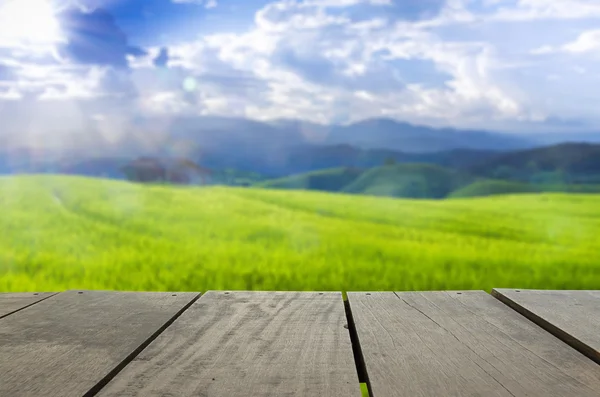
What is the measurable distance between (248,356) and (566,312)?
754mm

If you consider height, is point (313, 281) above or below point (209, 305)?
below

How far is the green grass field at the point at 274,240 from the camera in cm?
420

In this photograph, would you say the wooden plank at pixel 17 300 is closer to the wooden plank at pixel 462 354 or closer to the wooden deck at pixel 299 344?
the wooden deck at pixel 299 344

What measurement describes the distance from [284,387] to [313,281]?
3.27 metres

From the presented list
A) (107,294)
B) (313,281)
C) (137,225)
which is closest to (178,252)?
(137,225)

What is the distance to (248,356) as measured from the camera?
94 cm

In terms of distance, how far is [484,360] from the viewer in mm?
926

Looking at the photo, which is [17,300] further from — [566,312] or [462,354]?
[566,312]

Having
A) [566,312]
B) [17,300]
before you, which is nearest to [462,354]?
[566,312]

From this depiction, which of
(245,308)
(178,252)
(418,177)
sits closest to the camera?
(245,308)

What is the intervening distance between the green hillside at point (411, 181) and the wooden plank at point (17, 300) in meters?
5.18

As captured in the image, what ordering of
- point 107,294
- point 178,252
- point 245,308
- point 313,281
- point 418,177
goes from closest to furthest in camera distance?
point 245,308 < point 107,294 < point 313,281 < point 178,252 < point 418,177

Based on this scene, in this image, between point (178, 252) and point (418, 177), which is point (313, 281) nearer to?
point (178, 252)

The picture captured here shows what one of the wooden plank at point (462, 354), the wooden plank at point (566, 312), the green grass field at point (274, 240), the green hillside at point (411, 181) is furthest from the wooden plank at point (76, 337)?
the green hillside at point (411, 181)
